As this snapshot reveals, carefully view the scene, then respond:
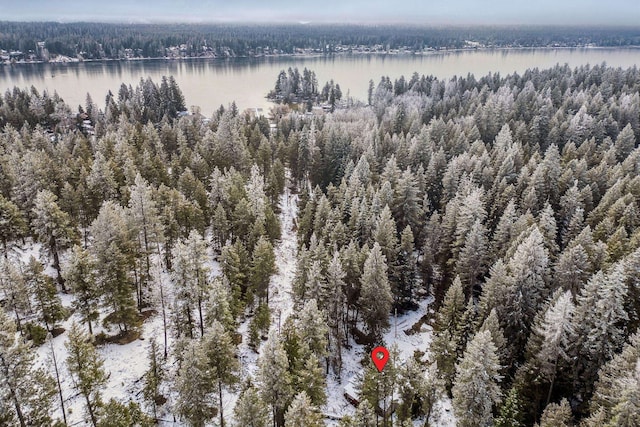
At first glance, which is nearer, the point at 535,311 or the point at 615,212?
the point at 535,311

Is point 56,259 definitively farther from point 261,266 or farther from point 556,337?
point 556,337

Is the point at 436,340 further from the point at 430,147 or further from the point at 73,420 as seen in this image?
the point at 430,147

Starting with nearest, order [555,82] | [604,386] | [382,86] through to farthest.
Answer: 1. [604,386]
2. [555,82]
3. [382,86]

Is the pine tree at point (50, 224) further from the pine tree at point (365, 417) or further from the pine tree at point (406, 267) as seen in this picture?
the pine tree at point (406, 267)

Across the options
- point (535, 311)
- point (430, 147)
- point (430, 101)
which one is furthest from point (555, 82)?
point (535, 311)

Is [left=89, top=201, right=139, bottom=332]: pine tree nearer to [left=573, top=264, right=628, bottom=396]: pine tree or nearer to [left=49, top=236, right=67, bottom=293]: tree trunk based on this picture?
[left=49, top=236, right=67, bottom=293]: tree trunk

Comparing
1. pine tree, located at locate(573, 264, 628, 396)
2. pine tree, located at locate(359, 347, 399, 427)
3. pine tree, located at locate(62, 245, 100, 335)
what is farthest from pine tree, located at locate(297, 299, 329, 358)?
pine tree, located at locate(62, 245, 100, 335)

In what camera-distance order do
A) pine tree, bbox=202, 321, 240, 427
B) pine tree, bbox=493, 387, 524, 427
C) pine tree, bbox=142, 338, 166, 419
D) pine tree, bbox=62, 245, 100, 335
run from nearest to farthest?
pine tree, bbox=493, 387, 524, 427, pine tree, bbox=202, 321, 240, 427, pine tree, bbox=142, 338, 166, 419, pine tree, bbox=62, 245, 100, 335
